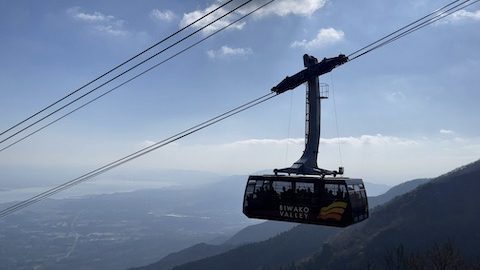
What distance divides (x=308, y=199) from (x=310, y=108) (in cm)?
785

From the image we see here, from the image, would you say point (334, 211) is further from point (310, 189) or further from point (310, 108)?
point (310, 108)

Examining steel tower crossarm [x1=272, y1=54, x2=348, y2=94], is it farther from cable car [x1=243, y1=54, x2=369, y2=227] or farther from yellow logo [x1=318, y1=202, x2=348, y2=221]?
yellow logo [x1=318, y1=202, x2=348, y2=221]

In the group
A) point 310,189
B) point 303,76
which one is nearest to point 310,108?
point 303,76

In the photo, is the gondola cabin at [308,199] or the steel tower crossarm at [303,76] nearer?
the gondola cabin at [308,199]

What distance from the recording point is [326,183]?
2733 cm

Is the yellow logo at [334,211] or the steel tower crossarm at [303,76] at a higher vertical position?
the steel tower crossarm at [303,76]

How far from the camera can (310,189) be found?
2803cm

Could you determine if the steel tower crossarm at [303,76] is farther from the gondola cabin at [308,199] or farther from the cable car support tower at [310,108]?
Answer: the gondola cabin at [308,199]

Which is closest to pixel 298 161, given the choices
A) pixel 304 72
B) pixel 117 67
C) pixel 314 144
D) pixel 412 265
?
pixel 314 144

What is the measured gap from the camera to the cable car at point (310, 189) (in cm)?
2692

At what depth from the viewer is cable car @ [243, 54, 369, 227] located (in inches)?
1060

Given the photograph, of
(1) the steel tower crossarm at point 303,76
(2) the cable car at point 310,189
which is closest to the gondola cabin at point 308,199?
(2) the cable car at point 310,189

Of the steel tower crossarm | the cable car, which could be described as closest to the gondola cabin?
the cable car

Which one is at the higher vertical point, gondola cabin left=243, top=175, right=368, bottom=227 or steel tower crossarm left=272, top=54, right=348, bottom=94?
steel tower crossarm left=272, top=54, right=348, bottom=94
